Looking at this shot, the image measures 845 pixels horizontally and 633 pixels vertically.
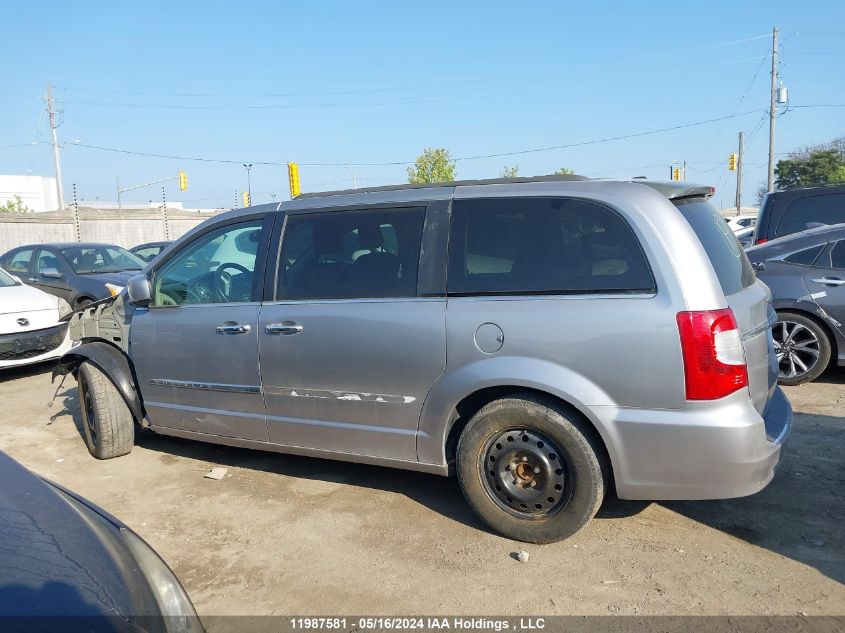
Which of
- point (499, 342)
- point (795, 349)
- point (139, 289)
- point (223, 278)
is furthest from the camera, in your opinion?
point (795, 349)

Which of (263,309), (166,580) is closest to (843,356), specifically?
(263,309)

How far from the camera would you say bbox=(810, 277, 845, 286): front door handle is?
19.9ft

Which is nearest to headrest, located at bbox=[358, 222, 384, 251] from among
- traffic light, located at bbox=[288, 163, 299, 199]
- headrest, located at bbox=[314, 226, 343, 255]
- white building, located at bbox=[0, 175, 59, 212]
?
headrest, located at bbox=[314, 226, 343, 255]

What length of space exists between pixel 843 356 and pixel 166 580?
20.4 feet

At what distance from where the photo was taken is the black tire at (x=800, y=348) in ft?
20.1

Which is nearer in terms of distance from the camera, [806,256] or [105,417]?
[105,417]

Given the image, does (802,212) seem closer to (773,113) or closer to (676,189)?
(676,189)

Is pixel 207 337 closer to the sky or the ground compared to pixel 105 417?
closer to the sky

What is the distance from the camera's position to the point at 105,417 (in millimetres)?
4879

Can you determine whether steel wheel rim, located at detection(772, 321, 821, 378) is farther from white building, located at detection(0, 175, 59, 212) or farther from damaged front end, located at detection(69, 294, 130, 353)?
white building, located at detection(0, 175, 59, 212)

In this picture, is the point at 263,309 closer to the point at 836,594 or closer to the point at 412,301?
the point at 412,301

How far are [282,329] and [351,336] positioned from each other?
1.64 feet

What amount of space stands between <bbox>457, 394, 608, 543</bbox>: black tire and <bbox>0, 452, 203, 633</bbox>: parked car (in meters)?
1.77

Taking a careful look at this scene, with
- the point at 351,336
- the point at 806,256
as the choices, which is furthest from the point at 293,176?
the point at 351,336
